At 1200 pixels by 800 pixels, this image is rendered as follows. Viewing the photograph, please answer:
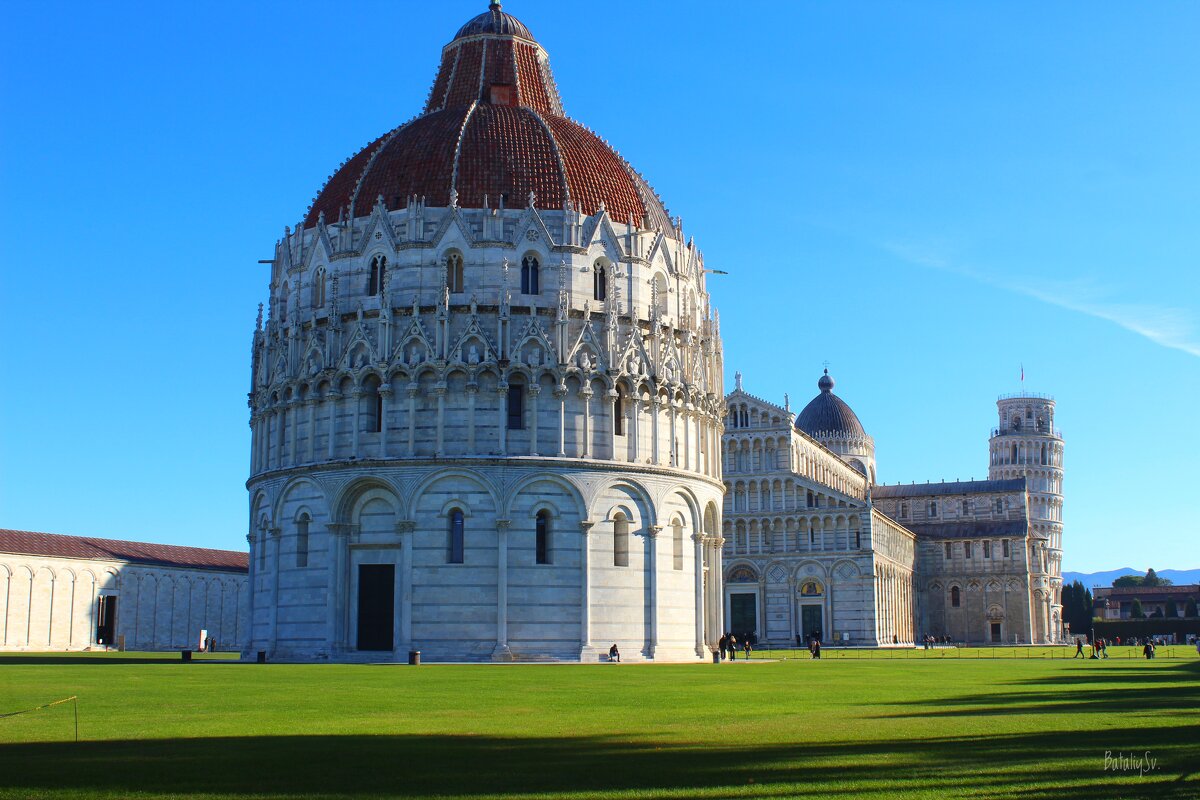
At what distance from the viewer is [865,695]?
2966 cm

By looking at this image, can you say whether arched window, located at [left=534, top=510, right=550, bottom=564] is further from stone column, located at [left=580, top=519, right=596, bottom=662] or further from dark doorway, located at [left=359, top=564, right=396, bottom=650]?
dark doorway, located at [left=359, top=564, right=396, bottom=650]

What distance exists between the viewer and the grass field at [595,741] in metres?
14.2

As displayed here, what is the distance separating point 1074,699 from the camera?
91.2 ft

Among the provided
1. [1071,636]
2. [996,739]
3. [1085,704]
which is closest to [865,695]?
[1085,704]

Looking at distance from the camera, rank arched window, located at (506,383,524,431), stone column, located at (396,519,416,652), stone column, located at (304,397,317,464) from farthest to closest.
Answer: stone column, located at (304,397,317,464)
arched window, located at (506,383,524,431)
stone column, located at (396,519,416,652)

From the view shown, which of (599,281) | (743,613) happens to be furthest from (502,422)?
(743,613)

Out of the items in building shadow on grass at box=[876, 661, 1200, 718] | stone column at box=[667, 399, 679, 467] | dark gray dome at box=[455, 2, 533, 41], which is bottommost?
building shadow on grass at box=[876, 661, 1200, 718]

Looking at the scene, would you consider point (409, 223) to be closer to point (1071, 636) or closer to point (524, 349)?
point (524, 349)

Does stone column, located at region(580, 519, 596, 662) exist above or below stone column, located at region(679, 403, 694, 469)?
below

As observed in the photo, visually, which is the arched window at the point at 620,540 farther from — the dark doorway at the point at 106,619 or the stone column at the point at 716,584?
the dark doorway at the point at 106,619

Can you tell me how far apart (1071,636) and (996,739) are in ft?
502

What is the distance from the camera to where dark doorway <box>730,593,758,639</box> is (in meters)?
116

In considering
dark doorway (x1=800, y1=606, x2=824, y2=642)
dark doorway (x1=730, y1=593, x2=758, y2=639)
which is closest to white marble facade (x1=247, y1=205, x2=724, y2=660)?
dark doorway (x1=730, y1=593, x2=758, y2=639)

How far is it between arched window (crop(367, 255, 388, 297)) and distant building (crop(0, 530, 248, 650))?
29.4 metres
